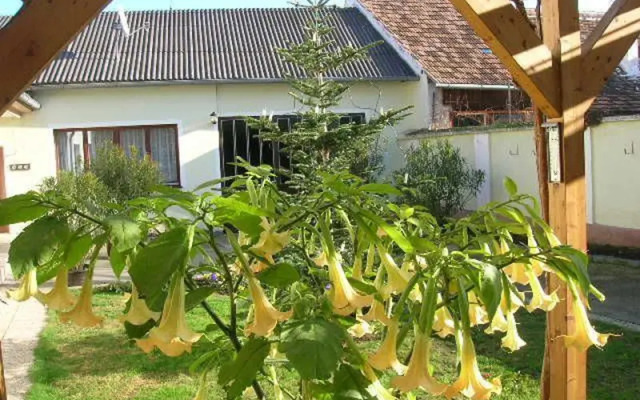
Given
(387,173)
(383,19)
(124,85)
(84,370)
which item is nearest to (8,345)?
(84,370)

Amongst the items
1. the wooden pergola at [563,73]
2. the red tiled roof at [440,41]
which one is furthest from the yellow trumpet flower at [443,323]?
the red tiled roof at [440,41]

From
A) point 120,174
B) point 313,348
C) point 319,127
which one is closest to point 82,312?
point 313,348

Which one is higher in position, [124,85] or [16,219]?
[124,85]

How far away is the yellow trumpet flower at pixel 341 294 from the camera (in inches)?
Answer: 57.3

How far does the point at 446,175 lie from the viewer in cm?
1436

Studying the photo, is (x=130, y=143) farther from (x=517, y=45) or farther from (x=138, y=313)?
(x=138, y=313)

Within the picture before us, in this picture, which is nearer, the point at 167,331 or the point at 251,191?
the point at 167,331

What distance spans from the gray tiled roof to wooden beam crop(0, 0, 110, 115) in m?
13.8

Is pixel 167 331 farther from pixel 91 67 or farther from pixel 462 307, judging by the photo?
pixel 91 67

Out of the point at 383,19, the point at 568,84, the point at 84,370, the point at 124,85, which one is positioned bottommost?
the point at 84,370

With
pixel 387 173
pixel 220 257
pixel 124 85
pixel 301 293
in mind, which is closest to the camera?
pixel 220 257

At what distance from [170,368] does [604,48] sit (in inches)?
164

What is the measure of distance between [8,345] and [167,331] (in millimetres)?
6070

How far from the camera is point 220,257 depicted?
1438 mm
